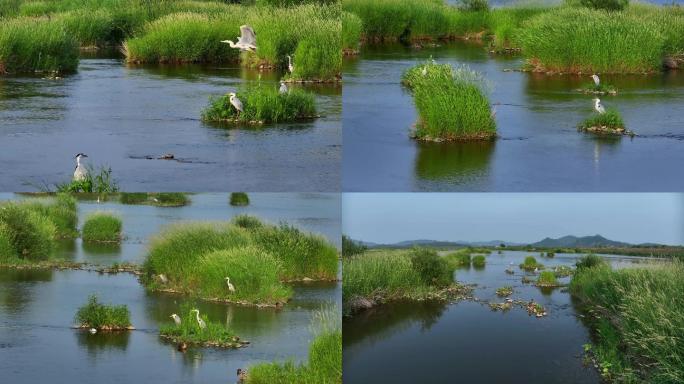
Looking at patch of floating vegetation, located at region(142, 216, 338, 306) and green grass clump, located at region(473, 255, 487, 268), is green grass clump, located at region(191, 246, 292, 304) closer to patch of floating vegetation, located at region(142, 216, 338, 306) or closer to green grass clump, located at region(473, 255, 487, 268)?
patch of floating vegetation, located at region(142, 216, 338, 306)

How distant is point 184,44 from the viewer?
69.1 feet

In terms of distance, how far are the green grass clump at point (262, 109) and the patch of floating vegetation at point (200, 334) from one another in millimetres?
3192

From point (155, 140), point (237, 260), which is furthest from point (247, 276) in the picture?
point (155, 140)

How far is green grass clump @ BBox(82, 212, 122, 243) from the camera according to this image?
13.7 m

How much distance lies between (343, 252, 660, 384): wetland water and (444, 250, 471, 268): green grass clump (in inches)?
3.1

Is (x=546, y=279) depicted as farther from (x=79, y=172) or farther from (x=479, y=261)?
(x=79, y=172)

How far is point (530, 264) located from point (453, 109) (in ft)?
5.97

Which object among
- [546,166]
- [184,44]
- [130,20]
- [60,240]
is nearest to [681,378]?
[546,166]

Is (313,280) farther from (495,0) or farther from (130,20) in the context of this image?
(130,20)

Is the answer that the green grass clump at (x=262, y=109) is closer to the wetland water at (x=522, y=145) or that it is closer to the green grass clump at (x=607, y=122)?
the wetland water at (x=522, y=145)

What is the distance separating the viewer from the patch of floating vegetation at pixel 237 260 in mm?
11359

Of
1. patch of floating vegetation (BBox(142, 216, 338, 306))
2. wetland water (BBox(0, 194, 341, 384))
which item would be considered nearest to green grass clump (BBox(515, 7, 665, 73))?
wetland water (BBox(0, 194, 341, 384))

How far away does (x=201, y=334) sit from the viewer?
34.8ft

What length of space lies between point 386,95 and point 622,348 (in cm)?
475
